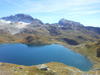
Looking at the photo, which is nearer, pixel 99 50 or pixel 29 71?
pixel 29 71

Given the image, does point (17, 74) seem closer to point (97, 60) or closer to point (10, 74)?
point (10, 74)

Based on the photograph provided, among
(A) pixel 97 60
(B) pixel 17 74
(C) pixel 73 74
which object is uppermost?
(B) pixel 17 74

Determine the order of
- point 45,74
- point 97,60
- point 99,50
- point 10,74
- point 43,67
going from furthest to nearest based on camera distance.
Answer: point 99,50, point 97,60, point 43,67, point 45,74, point 10,74

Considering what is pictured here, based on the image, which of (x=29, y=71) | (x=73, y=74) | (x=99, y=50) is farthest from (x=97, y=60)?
(x=29, y=71)

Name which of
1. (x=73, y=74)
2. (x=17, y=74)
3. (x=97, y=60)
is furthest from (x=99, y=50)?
(x=17, y=74)

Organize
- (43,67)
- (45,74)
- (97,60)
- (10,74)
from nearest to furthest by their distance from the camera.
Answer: (10,74), (45,74), (43,67), (97,60)

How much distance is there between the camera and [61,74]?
4903 cm

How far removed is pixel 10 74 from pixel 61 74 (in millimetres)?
16592

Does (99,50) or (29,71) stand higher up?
(29,71)

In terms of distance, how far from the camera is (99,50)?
544ft

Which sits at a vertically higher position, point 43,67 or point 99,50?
point 43,67

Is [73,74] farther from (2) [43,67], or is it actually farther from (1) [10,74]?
(1) [10,74]

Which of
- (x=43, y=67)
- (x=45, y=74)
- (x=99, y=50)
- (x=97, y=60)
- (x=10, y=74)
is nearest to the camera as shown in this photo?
(x=10, y=74)

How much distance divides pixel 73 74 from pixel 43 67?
1084 centimetres
